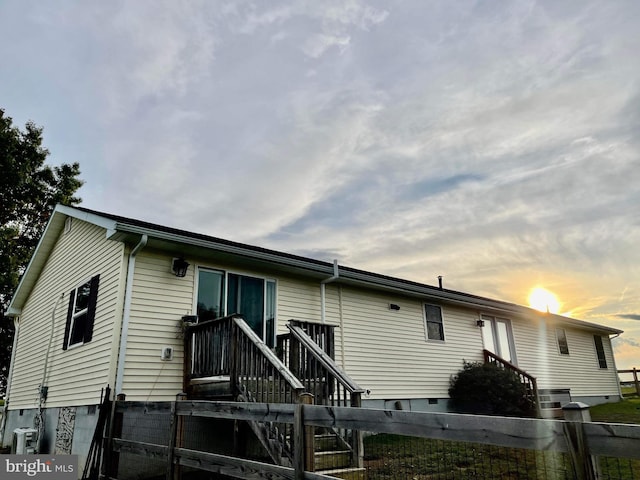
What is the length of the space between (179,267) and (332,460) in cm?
414

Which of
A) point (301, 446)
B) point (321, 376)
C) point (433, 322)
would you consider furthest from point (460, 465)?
point (433, 322)

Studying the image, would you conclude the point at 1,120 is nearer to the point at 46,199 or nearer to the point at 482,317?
the point at 46,199

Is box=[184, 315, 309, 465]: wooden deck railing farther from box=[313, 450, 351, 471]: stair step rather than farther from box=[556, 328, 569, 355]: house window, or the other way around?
box=[556, 328, 569, 355]: house window

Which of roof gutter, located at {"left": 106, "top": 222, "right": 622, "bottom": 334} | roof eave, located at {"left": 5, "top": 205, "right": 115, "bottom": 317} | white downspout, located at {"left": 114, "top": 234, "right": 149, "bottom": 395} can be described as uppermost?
roof eave, located at {"left": 5, "top": 205, "right": 115, "bottom": 317}

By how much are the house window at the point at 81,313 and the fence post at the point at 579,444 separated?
781cm

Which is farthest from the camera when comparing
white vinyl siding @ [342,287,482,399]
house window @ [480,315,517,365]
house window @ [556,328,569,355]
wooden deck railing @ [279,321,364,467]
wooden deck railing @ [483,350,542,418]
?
house window @ [556,328,569,355]

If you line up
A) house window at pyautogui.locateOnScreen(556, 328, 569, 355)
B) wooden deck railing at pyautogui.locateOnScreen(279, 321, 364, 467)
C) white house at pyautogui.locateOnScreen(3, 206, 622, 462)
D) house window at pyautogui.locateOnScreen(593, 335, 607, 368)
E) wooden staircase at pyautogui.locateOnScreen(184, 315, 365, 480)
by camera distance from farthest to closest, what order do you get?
Result: 1. house window at pyautogui.locateOnScreen(593, 335, 607, 368)
2. house window at pyautogui.locateOnScreen(556, 328, 569, 355)
3. white house at pyautogui.locateOnScreen(3, 206, 622, 462)
4. wooden deck railing at pyautogui.locateOnScreen(279, 321, 364, 467)
5. wooden staircase at pyautogui.locateOnScreen(184, 315, 365, 480)

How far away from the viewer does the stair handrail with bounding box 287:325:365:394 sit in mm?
5680

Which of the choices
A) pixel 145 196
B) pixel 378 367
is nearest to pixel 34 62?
pixel 145 196

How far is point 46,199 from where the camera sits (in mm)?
20875

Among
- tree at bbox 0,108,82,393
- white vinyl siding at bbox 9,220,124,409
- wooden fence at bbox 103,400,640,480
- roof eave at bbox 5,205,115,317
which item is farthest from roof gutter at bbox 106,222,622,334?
tree at bbox 0,108,82,393

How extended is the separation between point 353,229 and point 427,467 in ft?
24.9

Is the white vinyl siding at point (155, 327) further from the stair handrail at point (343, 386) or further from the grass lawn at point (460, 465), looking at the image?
the grass lawn at point (460, 465)

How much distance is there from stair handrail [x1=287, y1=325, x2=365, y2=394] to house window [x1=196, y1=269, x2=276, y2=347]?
2.02 meters
